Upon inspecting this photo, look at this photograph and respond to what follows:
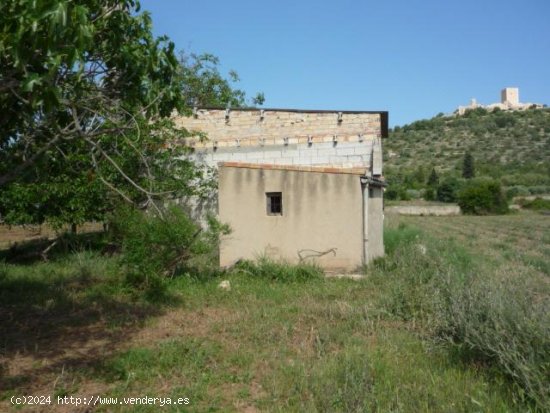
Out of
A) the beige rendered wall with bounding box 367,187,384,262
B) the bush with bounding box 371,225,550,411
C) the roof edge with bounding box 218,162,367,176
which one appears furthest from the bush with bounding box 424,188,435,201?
the bush with bounding box 371,225,550,411

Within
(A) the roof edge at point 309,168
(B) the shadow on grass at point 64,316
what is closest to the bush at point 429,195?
(A) the roof edge at point 309,168

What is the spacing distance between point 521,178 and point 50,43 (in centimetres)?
6030

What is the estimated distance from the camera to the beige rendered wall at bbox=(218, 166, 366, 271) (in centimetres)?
1012

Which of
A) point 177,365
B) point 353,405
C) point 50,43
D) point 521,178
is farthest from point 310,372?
point 521,178

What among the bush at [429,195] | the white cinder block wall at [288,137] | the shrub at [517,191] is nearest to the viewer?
the white cinder block wall at [288,137]

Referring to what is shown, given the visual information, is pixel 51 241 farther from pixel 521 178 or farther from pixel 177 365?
pixel 521 178

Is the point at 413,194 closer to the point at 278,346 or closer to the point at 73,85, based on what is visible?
the point at 278,346

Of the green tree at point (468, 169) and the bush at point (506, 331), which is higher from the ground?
the green tree at point (468, 169)

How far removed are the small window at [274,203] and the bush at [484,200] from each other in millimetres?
35934

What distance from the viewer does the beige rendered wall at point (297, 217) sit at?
1012cm

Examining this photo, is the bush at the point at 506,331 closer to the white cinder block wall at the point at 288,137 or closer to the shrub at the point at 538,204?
the white cinder block wall at the point at 288,137

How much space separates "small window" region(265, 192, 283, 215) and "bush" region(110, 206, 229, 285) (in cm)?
151

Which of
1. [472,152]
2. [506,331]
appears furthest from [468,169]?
[506,331]

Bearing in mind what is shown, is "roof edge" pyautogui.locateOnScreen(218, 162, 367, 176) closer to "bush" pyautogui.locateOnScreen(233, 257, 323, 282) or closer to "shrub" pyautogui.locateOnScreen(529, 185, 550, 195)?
"bush" pyautogui.locateOnScreen(233, 257, 323, 282)
